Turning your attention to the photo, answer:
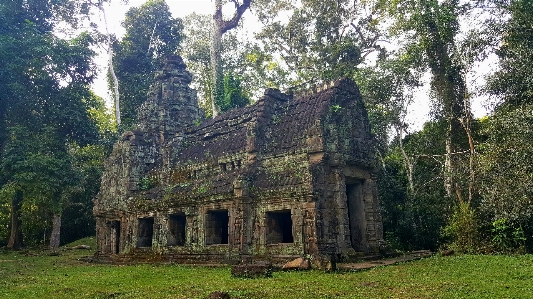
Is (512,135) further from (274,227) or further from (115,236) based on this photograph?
(115,236)

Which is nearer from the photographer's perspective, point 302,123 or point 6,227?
point 302,123

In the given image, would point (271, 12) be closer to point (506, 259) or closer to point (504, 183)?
point (504, 183)

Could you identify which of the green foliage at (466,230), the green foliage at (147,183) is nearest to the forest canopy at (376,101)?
the green foliage at (466,230)

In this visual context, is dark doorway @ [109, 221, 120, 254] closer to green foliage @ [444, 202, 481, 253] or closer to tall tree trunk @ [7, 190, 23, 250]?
tall tree trunk @ [7, 190, 23, 250]

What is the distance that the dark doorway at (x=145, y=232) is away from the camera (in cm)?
1652

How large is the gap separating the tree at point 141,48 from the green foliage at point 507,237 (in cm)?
2529

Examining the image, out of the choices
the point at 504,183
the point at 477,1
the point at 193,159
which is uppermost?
the point at 477,1

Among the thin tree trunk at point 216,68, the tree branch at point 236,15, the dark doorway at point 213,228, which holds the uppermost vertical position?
the tree branch at point 236,15

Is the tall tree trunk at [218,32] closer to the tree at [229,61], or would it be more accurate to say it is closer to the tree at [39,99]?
the tree at [229,61]

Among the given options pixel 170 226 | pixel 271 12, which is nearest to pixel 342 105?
pixel 170 226

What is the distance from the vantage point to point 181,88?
2077 cm

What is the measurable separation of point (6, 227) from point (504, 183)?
109 feet

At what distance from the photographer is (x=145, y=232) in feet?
55.0

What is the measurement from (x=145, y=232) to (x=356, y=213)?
858 centimetres
